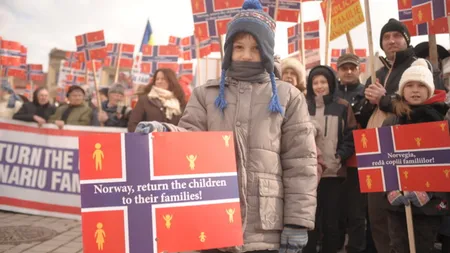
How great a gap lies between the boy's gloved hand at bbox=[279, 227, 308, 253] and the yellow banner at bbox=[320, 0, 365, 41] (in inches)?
172

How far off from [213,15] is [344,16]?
98.0 inches

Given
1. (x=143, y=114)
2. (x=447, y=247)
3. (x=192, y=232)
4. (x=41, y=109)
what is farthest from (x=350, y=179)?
(x=41, y=109)

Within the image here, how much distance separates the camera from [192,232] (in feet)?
6.36

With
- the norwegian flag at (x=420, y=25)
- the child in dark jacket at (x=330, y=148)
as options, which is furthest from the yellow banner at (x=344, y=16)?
the child in dark jacket at (x=330, y=148)

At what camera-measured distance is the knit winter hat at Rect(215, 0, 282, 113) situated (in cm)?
227

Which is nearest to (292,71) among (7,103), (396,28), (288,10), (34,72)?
(396,28)

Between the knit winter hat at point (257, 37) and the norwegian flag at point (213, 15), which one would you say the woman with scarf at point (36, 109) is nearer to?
the norwegian flag at point (213, 15)

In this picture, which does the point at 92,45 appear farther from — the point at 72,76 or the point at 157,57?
the point at 72,76

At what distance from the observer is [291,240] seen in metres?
2.20

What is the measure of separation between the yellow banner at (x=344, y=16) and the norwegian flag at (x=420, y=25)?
50 centimetres

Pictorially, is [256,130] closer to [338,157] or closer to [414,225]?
[414,225]

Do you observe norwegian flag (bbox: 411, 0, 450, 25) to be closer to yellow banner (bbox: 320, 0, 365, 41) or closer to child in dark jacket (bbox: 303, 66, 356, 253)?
child in dark jacket (bbox: 303, 66, 356, 253)

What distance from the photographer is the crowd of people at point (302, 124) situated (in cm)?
224

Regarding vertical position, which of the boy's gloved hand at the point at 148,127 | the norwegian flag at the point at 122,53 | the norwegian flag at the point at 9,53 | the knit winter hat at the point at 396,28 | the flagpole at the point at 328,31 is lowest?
the boy's gloved hand at the point at 148,127
